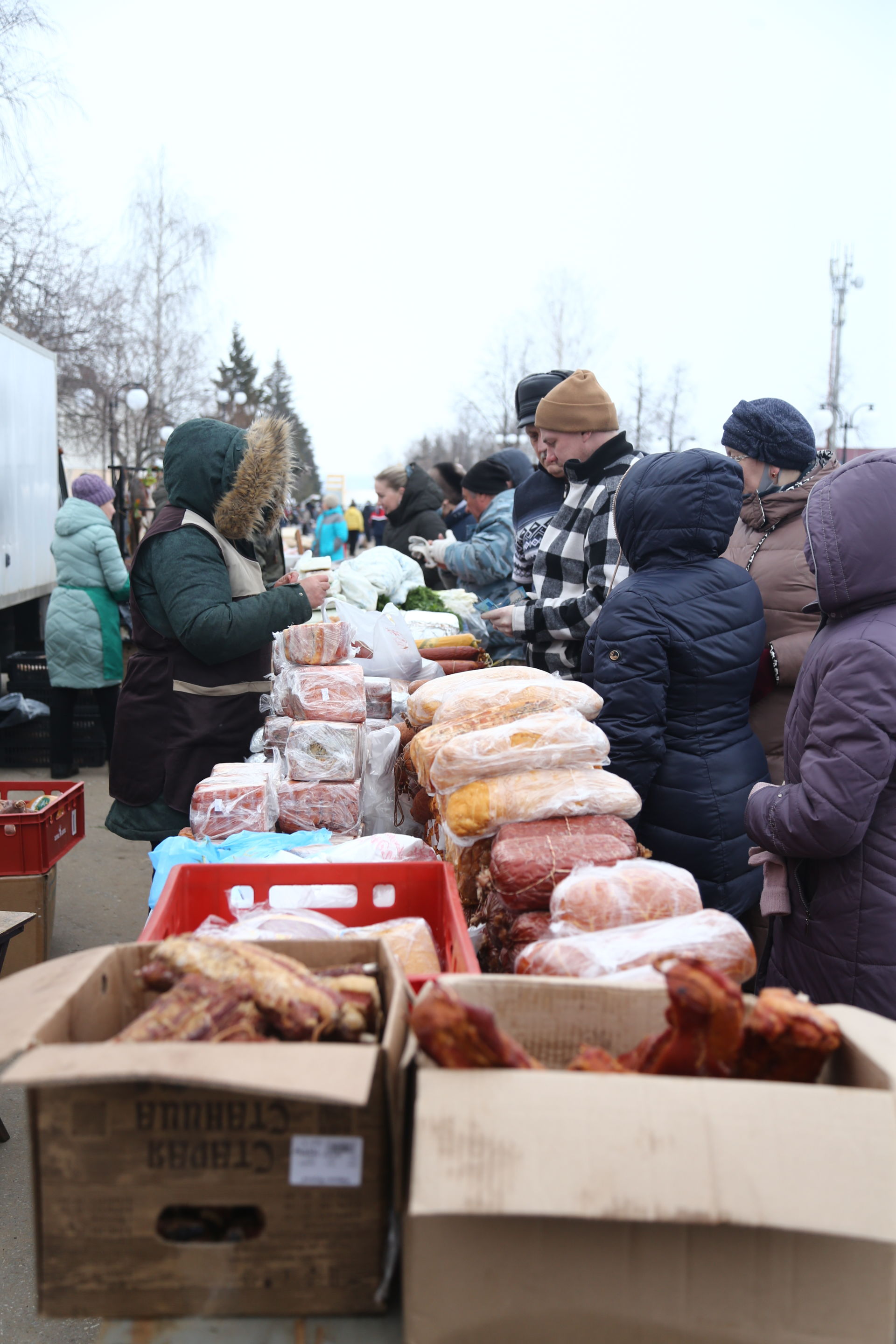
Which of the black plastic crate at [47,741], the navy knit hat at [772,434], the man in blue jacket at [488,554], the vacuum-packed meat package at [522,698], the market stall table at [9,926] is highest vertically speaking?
the navy knit hat at [772,434]

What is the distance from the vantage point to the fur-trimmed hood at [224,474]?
3.48 m

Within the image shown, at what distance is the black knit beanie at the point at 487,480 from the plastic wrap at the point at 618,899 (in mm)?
5395

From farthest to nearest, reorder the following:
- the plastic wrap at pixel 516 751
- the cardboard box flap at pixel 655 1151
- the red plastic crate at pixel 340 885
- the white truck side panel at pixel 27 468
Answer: the white truck side panel at pixel 27 468, the plastic wrap at pixel 516 751, the red plastic crate at pixel 340 885, the cardboard box flap at pixel 655 1151

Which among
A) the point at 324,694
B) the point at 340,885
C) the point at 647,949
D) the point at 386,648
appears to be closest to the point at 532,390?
the point at 386,648

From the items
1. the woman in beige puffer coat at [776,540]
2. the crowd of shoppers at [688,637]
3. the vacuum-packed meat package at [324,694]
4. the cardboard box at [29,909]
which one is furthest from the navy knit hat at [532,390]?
the cardboard box at [29,909]

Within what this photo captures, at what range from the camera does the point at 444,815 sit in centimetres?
228

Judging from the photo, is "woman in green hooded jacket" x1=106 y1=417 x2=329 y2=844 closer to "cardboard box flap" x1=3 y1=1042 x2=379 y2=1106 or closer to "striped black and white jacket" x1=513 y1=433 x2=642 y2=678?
"striped black and white jacket" x1=513 y1=433 x2=642 y2=678

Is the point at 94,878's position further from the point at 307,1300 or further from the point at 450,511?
the point at 450,511

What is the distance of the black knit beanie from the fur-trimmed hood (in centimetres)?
354

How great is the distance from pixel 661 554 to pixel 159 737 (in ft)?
6.63

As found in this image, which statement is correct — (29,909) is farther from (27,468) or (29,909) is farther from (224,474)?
(27,468)

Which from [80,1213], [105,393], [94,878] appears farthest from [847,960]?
[105,393]

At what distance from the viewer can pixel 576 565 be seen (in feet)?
12.2

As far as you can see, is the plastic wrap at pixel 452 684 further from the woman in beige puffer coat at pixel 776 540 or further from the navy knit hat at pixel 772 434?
the navy knit hat at pixel 772 434
